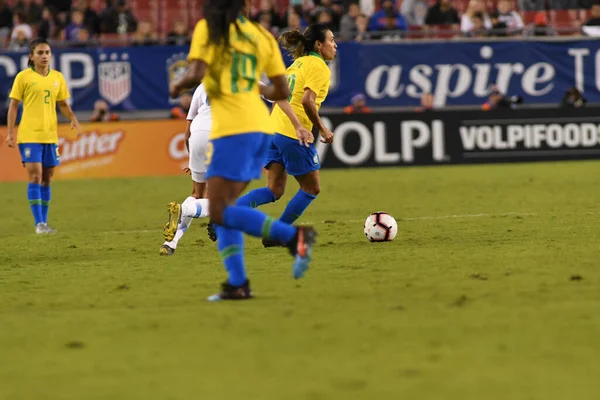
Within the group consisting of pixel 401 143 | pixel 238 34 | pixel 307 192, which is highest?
pixel 238 34

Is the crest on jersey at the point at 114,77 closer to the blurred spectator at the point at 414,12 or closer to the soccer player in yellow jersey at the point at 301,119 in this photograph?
the blurred spectator at the point at 414,12

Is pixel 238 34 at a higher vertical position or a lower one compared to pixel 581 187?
higher

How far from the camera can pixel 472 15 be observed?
2625 cm

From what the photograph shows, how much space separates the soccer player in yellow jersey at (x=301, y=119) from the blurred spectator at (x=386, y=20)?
15.4 meters

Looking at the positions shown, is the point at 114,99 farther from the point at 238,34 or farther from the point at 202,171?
the point at 238,34

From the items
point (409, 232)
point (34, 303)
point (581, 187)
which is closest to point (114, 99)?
point (581, 187)

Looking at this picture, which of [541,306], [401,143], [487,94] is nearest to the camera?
[541,306]

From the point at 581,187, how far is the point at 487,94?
8.37 meters

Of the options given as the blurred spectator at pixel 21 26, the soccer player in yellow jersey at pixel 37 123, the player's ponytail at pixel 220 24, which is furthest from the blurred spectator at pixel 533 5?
the player's ponytail at pixel 220 24

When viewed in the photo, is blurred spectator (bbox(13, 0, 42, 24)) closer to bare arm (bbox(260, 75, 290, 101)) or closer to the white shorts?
the white shorts

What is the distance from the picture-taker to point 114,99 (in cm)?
2502

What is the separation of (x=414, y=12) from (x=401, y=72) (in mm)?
2110

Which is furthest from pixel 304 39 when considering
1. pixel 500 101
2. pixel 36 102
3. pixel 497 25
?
pixel 497 25

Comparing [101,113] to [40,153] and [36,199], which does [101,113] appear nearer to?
[40,153]
